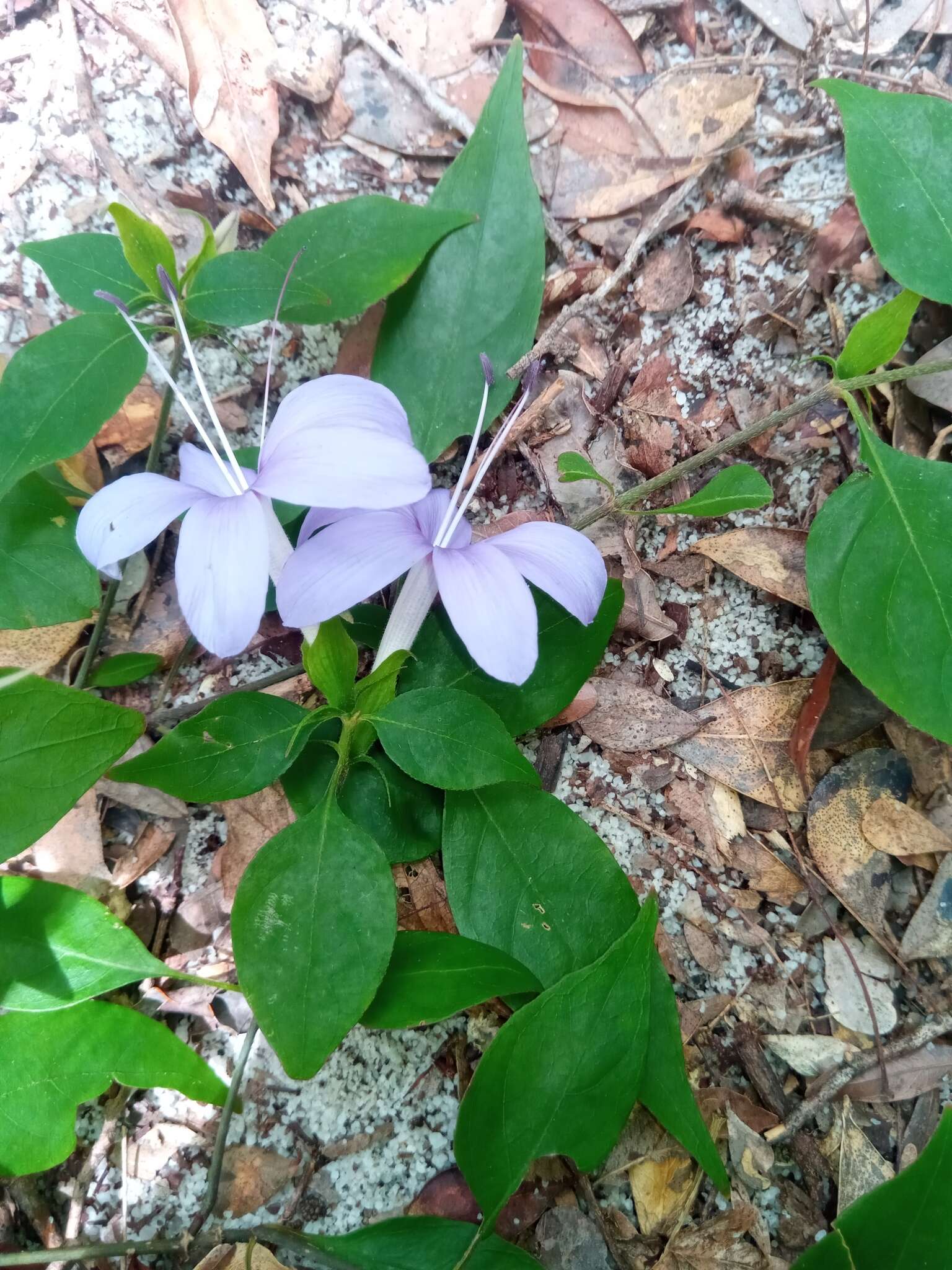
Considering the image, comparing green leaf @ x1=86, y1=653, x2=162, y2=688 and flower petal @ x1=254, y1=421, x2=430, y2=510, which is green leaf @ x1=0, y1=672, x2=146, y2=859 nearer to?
green leaf @ x1=86, y1=653, x2=162, y2=688

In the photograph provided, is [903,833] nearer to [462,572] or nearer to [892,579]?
[892,579]

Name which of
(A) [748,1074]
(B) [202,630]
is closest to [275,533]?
(B) [202,630]

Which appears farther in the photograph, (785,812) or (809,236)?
(809,236)

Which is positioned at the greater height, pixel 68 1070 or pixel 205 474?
pixel 205 474

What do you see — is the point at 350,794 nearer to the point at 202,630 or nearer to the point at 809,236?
the point at 202,630

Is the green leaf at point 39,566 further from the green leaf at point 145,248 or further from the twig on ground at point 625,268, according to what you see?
the twig on ground at point 625,268

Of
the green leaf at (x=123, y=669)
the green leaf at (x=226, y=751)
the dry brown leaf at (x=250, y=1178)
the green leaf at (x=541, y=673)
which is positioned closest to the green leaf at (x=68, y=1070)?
the dry brown leaf at (x=250, y=1178)

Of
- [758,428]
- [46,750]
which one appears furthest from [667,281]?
[46,750]
